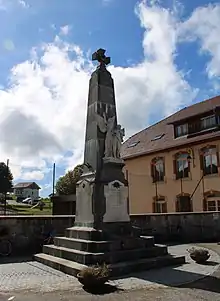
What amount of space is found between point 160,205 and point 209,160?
21.6 feet

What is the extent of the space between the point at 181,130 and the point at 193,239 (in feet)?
44.8

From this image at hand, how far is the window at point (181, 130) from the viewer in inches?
1176

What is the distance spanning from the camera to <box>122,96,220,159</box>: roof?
2867 cm

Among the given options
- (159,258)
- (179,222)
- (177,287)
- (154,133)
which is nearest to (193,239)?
(179,222)

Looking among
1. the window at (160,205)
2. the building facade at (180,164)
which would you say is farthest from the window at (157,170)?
the window at (160,205)

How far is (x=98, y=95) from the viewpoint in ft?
42.0

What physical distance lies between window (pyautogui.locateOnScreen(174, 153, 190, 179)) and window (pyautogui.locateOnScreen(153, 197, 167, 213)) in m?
2.82

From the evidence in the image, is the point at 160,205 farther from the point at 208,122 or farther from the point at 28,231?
the point at 28,231

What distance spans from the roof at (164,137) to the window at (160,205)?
4.59 meters

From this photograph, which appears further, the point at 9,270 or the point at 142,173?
the point at 142,173

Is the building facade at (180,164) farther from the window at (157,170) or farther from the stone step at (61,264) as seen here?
the stone step at (61,264)

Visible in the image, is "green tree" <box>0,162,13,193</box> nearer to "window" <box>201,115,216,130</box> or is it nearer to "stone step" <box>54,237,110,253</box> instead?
"window" <box>201,115,216,130</box>

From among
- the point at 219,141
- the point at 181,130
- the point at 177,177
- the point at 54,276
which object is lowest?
the point at 54,276

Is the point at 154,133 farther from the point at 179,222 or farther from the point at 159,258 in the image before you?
the point at 159,258
